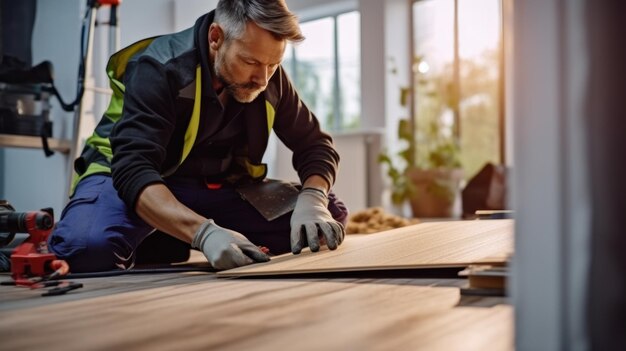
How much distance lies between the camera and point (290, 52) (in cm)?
566

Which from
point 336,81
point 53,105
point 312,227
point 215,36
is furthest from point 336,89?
point 312,227

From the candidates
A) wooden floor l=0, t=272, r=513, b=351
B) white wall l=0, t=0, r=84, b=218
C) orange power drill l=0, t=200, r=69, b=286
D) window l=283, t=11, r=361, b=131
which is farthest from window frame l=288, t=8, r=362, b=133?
wooden floor l=0, t=272, r=513, b=351

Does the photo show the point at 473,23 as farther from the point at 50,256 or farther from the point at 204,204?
the point at 50,256

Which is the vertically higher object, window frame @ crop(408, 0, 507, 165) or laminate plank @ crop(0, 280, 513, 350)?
window frame @ crop(408, 0, 507, 165)

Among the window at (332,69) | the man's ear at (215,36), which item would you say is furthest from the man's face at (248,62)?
the window at (332,69)

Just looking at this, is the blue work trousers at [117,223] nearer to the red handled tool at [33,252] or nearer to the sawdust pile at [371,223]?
the red handled tool at [33,252]

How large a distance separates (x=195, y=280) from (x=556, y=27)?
1012mm

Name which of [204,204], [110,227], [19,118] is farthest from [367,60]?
[110,227]

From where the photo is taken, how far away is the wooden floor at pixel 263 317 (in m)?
0.74

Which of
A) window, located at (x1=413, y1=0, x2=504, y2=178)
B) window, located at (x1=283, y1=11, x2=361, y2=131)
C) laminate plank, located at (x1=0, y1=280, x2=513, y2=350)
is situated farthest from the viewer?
window, located at (x1=283, y1=11, x2=361, y2=131)

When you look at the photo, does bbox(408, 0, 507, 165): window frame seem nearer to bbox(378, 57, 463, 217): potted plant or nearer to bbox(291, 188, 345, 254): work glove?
bbox(378, 57, 463, 217): potted plant

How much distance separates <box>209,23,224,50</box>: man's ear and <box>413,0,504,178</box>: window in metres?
3.44

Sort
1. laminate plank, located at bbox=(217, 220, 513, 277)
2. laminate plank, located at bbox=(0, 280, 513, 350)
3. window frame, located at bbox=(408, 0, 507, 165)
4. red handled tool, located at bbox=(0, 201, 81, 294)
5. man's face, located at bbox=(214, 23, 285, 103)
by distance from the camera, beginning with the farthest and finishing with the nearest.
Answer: window frame, located at bbox=(408, 0, 507, 165), man's face, located at bbox=(214, 23, 285, 103), red handled tool, located at bbox=(0, 201, 81, 294), laminate plank, located at bbox=(217, 220, 513, 277), laminate plank, located at bbox=(0, 280, 513, 350)

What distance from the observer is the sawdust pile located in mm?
3223
